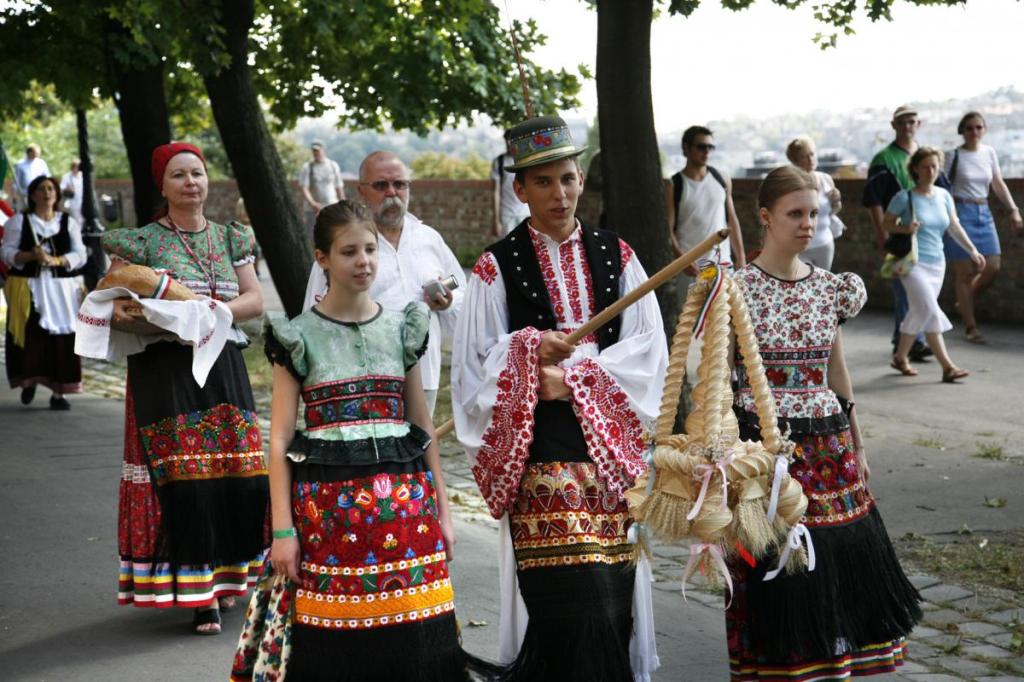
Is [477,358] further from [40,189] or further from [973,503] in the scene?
[40,189]

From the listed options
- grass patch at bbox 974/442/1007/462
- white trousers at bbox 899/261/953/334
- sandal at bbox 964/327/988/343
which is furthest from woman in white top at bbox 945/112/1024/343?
grass patch at bbox 974/442/1007/462

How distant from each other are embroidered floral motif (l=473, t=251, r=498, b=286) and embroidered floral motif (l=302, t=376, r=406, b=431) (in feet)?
1.73

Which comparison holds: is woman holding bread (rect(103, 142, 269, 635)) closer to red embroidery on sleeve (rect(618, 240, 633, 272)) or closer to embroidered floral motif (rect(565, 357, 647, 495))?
red embroidery on sleeve (rect(618, 240, 633, 272))

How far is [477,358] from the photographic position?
4.90 metres

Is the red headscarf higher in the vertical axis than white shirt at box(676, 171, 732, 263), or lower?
higher

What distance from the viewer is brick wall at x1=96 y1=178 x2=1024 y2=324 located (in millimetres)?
15992

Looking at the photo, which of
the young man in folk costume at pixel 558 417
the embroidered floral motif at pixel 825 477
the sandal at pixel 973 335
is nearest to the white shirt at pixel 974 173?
the sandal at pixel 973 335

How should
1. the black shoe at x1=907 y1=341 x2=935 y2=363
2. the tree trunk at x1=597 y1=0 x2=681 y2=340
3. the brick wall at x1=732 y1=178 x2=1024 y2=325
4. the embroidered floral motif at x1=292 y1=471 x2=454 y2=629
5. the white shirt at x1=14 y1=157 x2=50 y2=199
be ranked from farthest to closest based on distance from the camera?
the white shirt at x1=14 y1=157 x2=50 y2=199 < the brick wall at x1=732 y1=178 x2=1024 y2=325 < the black shoe at x1=907 y1=341 x2=935 y2=363 < the tree trunk at x1=597 y1=0 x2=681 y2=340 < the embroidered floral motif at x1=292 y1=471 x2=454 y2=629

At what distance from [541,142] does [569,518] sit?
1.24 meters

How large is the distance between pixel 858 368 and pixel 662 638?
7.59 m

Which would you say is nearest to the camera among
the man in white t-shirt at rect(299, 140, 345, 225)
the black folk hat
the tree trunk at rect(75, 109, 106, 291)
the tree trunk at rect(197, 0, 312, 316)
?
the black folk hat

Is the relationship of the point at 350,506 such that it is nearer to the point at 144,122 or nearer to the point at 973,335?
the point at 973,335

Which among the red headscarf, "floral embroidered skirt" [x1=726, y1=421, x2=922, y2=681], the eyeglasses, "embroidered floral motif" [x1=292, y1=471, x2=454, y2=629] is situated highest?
the red headscarf

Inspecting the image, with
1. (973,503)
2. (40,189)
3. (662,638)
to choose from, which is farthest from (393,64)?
(662,638)
